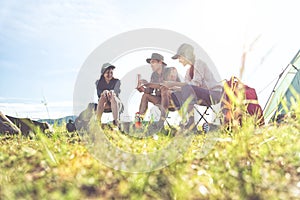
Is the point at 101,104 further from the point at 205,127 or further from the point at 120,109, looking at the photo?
the point at 205,127

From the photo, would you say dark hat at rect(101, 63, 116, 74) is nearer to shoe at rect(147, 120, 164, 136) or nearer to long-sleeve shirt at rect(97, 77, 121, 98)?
long-sleeve shirt at rect(97, 77, 121, 98)

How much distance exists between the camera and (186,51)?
5895mm

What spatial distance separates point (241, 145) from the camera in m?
2.77

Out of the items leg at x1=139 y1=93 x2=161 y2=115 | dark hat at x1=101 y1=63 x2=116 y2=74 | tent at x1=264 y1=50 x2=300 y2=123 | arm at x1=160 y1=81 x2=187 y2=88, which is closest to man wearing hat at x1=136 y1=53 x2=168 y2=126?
leg at x1=139 y1=93 x2=161 y2=115

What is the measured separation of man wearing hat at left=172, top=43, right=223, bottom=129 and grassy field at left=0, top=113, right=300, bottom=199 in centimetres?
252

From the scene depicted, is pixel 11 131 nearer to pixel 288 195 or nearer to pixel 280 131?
pixel 280 131

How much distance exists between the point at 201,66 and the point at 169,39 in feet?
2.26

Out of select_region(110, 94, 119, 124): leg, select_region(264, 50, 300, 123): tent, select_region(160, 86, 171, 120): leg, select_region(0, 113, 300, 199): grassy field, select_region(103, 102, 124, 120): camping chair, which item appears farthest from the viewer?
select_region(264, 50, 300, 123): tent

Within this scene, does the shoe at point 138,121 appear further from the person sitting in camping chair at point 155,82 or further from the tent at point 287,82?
the tent at point 287,82

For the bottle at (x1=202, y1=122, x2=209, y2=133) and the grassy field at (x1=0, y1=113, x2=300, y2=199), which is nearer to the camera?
the grassy field at (x1=0, y1=113, x2=300, y2=199)

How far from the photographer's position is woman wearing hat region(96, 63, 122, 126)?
242 inches

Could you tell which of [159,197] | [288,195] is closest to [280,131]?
[288,195]

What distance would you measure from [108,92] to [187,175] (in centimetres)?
394

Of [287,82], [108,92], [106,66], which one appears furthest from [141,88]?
[287,82]
